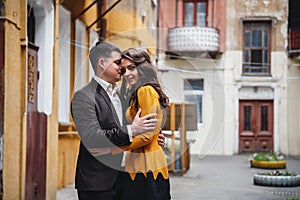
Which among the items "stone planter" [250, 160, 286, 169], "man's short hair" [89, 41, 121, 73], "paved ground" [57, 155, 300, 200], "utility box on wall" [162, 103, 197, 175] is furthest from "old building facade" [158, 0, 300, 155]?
"man's short hair" [89, 41, 121, 73]

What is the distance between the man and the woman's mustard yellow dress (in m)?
0.06

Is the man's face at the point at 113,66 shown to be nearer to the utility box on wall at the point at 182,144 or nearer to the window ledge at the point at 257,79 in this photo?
the utility box on wall at the point at 182,144

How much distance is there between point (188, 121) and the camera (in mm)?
14180

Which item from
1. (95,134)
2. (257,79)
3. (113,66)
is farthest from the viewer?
(257,79)

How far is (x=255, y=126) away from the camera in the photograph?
24.5 m

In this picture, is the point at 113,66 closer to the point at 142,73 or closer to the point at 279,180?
the point at 142,73

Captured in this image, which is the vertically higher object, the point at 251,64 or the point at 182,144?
the point at 251,64

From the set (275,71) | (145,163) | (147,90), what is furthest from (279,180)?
(275,71)

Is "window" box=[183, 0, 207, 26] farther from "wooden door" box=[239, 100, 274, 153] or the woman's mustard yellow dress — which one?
the woman's mustard yellow dress

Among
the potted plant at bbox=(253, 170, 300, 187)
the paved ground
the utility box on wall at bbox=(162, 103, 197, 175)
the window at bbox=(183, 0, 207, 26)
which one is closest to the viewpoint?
the paved ground

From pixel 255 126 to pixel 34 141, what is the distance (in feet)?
57.5

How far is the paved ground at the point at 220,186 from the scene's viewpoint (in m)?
10.9

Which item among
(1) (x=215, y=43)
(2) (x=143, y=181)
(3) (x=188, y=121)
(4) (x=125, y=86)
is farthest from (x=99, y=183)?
(1) (x=215, y=43)

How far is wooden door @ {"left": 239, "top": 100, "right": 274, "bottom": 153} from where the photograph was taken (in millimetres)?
24348
